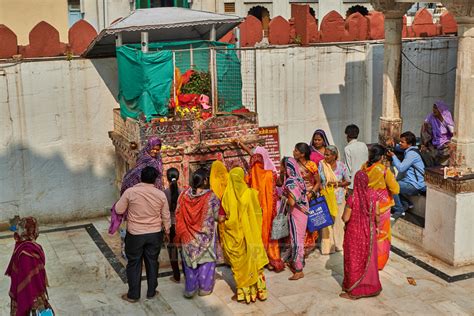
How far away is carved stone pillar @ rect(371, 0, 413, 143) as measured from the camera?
32.4 ft

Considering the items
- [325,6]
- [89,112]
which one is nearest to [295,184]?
[89,112]

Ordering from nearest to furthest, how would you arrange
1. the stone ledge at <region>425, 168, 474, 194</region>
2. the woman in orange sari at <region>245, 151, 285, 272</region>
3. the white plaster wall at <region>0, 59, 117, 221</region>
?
the woman in orange sari at <region>245, 151, 285, 272</region>
the stone ledge at <region>425, 168, 474, 194</region>
the white plaster wall at <region>0, 59, 117, 221</region>

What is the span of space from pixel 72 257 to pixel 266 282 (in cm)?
247

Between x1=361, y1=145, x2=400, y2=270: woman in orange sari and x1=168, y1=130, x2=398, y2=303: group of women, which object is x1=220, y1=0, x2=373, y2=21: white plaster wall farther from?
x1=361, y1=145, x2=400, y2=270: woman in orange sari

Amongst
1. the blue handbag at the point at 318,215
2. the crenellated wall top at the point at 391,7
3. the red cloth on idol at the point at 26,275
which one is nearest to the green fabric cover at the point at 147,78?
the blue handbag at the point at 318,215

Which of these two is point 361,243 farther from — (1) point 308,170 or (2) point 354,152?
(2) point 354,152

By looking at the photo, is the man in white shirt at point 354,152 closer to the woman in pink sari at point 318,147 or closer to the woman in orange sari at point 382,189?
the woman in pink sari at point 318,147

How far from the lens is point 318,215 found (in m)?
7.93

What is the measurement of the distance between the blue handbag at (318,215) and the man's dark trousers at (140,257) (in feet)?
5.92

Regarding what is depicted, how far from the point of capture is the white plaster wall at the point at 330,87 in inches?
436

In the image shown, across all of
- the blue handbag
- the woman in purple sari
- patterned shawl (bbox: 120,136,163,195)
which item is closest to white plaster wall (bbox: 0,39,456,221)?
the woman in purple sari

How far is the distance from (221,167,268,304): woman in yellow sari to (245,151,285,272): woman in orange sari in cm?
61

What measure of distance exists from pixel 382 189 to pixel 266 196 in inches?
49.6

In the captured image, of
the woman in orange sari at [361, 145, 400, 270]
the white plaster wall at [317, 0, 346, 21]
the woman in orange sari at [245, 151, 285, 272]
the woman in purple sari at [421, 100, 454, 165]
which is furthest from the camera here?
the white plaster wall at [317, 0, 346, 21]
